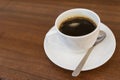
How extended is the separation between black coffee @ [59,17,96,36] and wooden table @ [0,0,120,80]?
0.09 m

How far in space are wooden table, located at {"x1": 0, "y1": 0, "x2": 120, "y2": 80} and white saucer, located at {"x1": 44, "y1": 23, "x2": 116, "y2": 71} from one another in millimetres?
19

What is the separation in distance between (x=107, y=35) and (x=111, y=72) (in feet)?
0.38

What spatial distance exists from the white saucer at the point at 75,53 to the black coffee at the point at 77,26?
51 millimetres

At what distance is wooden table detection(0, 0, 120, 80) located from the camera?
1.84 feet

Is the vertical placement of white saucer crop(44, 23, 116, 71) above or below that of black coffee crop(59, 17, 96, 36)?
below

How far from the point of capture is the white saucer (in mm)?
551

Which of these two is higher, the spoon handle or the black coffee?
the black coffee

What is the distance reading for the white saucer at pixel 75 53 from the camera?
21.7 inches

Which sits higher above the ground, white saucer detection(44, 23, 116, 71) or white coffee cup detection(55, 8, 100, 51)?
white coffee cup detection(55, 8, 100, 51)

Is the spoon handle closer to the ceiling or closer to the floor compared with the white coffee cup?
closer to the floor

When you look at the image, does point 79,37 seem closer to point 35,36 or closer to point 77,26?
point 77,26

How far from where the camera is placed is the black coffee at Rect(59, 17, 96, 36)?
0.56m

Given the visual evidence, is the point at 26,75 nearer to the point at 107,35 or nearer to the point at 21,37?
the point at 21,37

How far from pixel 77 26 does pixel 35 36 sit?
5.9 inches
